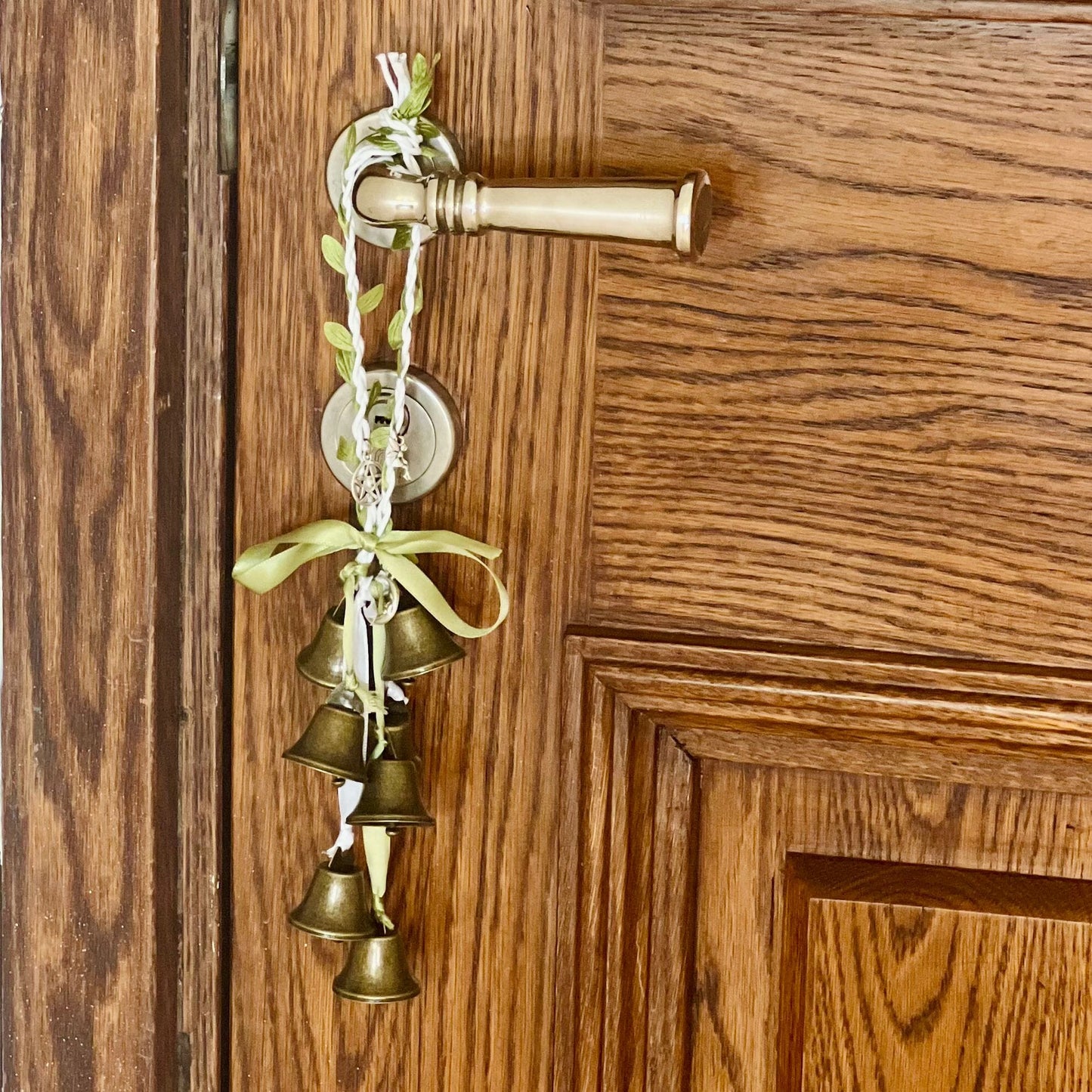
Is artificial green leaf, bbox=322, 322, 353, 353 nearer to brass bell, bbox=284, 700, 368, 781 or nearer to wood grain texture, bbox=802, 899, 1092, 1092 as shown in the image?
brass bell, bbox=284, 700, 368, 781

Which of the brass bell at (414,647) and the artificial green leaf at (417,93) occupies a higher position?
the artificial green leaf at (417,93)

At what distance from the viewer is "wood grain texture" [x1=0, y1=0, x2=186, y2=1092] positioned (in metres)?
0.47

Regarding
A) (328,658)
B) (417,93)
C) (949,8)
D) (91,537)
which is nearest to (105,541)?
(91,537)

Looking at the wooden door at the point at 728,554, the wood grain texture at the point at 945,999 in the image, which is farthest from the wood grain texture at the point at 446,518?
the wood grain texture at the point at 945,999

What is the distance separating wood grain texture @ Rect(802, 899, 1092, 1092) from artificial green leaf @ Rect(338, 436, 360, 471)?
25cm

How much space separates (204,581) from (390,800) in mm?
126

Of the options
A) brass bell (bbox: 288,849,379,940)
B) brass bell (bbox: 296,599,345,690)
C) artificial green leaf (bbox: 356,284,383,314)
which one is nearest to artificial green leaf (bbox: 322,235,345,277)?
artificial green leaf (bbox: 356,284,383,314)

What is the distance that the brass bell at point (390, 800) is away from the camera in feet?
1.49

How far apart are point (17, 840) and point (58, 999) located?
0.07m

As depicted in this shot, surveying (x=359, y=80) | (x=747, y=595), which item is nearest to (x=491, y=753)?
(x=747, y=595)

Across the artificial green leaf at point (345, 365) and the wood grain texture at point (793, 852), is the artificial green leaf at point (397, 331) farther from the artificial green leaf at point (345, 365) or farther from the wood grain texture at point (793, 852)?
the wood grain texture at point (793, 852)

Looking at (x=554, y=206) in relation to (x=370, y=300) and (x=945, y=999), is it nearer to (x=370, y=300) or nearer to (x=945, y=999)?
(x=370, y=300)

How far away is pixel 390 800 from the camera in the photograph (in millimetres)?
458

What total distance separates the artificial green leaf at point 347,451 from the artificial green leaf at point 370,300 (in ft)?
0.16
